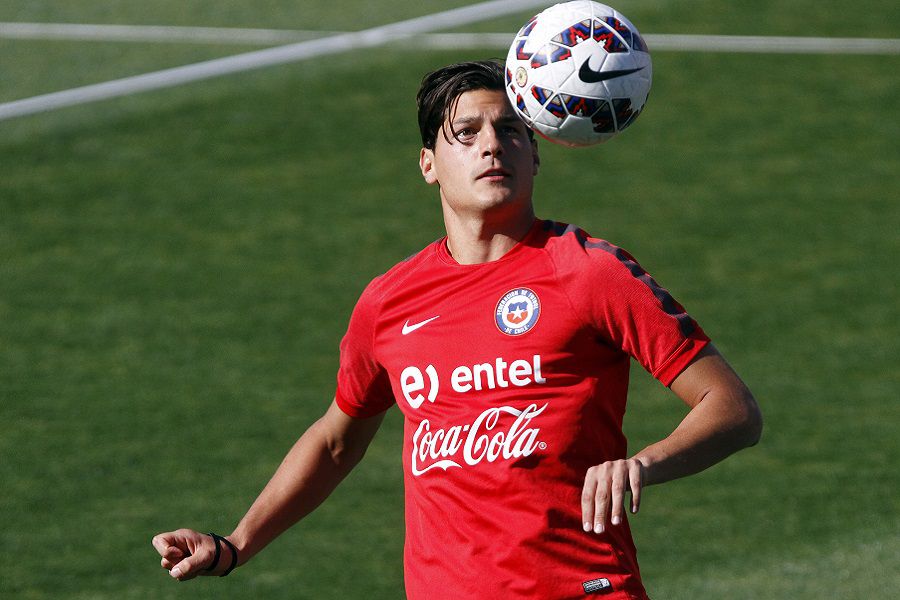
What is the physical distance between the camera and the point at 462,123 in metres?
5.04

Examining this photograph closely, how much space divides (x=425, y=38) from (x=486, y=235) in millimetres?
11758

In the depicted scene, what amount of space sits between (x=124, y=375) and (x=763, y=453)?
4.30m

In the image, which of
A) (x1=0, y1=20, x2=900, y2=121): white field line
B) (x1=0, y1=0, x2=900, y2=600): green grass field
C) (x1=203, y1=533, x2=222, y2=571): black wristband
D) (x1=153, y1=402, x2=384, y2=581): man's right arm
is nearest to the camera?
(x1=203, y1=533, x2=222, y2=571): black wristband

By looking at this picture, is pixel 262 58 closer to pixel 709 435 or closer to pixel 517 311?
pixel 517 311

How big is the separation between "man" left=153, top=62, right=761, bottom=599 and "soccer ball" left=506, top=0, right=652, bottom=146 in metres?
0.40

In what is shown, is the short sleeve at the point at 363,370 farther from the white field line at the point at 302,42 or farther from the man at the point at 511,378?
the white field line at the point at 302,42

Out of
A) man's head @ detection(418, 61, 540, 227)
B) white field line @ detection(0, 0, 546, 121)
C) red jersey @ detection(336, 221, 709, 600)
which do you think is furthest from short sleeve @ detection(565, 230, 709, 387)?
white field line @ detection(0, 0, 546, 121)

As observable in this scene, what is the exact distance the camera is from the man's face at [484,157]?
16.2 ft

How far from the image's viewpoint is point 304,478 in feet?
17.7

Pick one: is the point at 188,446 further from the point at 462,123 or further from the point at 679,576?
the point at 462,123

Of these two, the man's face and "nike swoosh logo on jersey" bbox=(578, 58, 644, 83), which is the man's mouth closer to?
the man's face

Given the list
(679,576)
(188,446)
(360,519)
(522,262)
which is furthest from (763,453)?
(522,262)

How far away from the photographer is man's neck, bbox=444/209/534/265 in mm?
5000

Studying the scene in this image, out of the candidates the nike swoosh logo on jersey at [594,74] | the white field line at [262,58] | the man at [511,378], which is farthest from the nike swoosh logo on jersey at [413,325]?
the white field line at [262,58]
